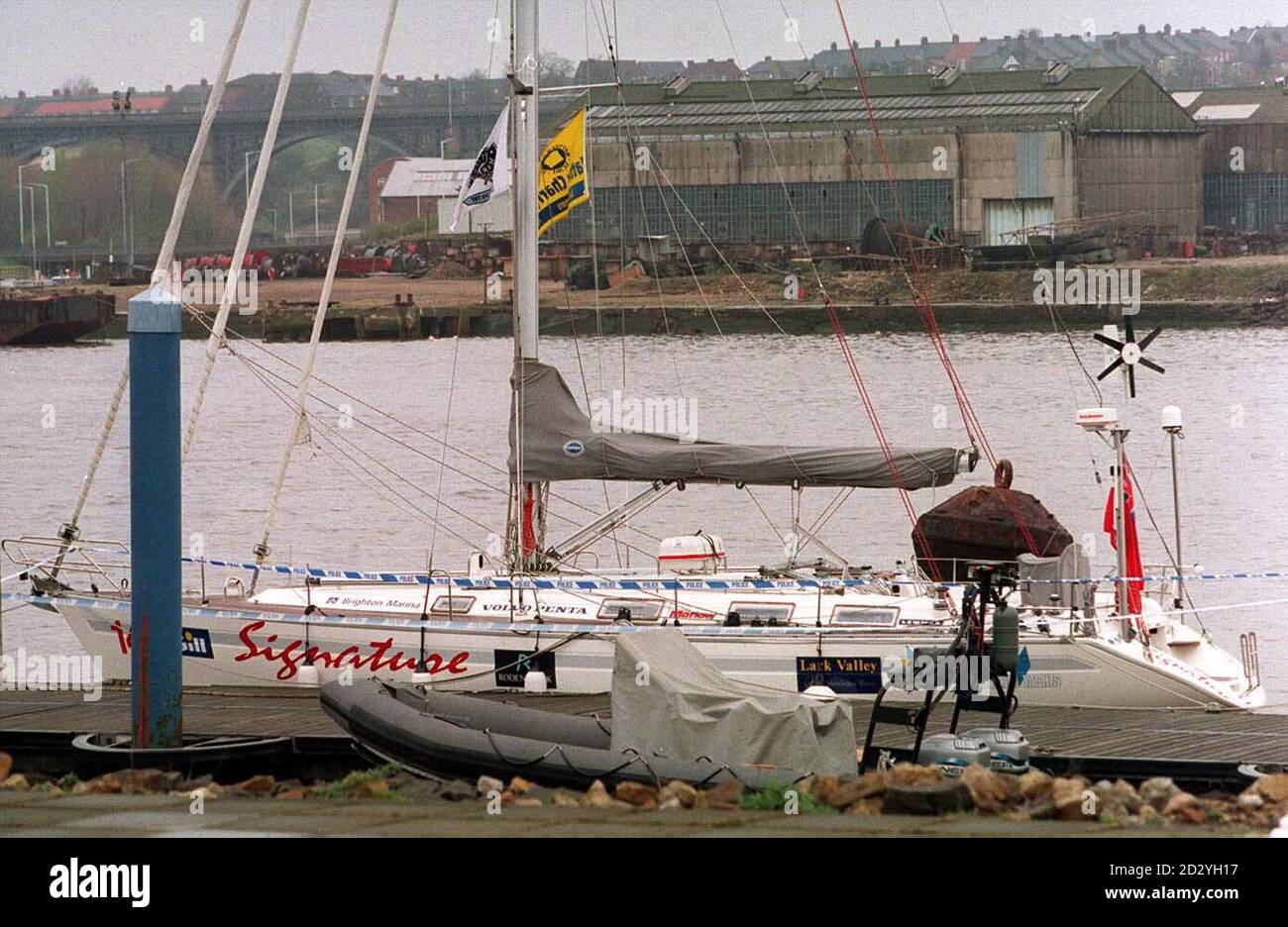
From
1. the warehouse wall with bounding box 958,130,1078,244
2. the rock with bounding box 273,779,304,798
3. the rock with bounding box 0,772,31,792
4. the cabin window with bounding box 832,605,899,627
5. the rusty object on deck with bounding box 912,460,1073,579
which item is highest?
the warehouse wall with bounding box 958,130,1078,244

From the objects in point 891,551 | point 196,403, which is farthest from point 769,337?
point 196,403

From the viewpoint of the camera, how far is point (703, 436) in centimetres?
4947

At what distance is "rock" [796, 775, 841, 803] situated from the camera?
1305cm

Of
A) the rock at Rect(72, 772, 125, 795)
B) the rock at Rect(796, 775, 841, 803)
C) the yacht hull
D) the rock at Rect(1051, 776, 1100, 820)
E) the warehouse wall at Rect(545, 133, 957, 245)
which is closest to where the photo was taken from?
the rock at Rect(1051, 776, 1100, 820)

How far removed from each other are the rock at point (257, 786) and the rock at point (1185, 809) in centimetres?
607

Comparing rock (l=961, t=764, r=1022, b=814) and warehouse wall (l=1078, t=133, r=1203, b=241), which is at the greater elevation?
warehouse wall (l=1078, t=133, r=1203, b=241)

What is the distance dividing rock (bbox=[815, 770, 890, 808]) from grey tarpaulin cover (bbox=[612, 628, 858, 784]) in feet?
5.30

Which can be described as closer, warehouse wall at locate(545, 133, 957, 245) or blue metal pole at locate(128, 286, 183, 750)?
blue metal pole at locate(128, 286, 183, 750)

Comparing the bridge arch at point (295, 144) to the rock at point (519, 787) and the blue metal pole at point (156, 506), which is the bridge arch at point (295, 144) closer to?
the blue metal pole at point (156, 506)

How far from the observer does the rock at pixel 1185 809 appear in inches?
482

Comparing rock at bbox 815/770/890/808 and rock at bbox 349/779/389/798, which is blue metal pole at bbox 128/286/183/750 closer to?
rock at bbox 349/779/389/798

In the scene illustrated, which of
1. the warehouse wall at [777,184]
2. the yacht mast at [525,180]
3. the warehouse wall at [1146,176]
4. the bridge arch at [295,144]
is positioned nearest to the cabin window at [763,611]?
the yacht mast at [525,180]

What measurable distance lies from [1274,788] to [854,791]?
2671 mm

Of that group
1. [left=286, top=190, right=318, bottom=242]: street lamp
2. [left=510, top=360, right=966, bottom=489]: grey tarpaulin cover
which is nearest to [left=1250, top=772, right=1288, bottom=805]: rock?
[left=510, top=360, right=966, bottom=489]: grey tarpaulin cover
